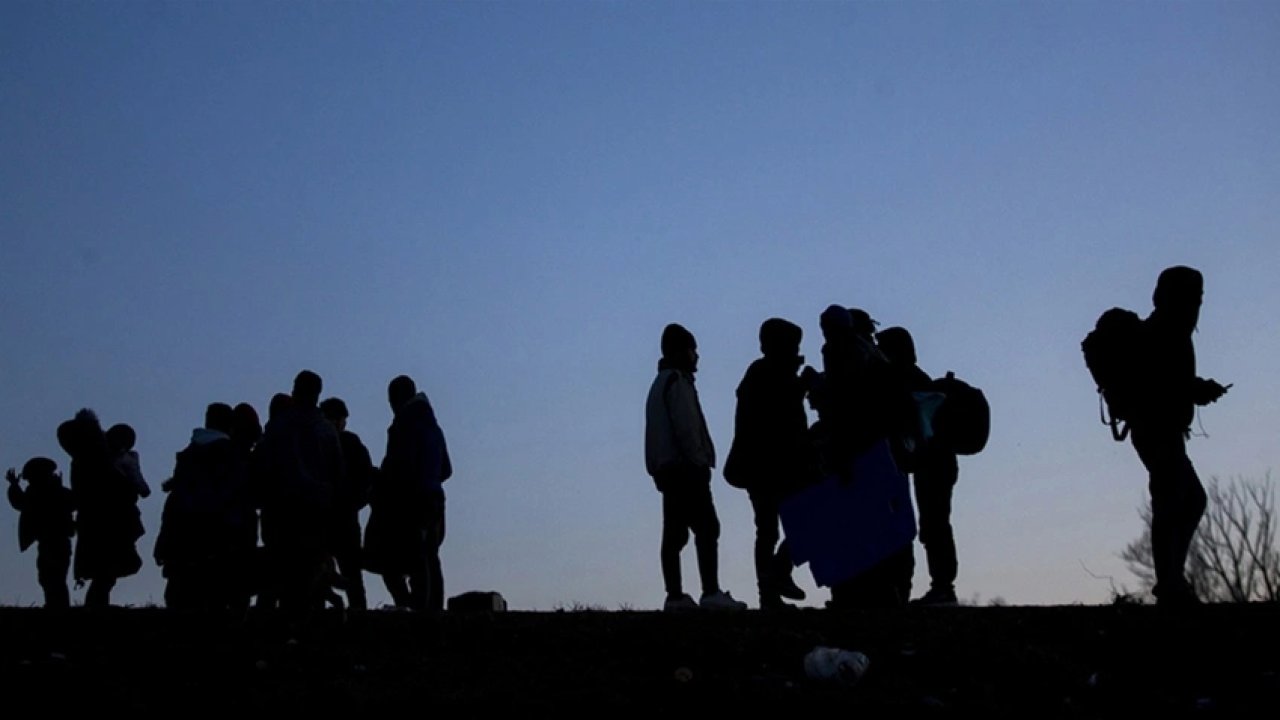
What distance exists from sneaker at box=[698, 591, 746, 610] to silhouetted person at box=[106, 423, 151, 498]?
4.89 metres

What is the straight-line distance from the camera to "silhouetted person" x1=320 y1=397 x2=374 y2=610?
14.2 m

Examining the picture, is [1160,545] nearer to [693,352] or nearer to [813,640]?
[813,640]

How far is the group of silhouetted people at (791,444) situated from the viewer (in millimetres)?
11609

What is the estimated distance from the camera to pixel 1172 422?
11.0 meters

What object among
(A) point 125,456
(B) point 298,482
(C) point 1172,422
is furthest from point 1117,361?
(A) point 125,456

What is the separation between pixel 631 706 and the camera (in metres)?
8.28

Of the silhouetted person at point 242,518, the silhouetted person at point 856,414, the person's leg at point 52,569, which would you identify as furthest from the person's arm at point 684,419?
the person's leg at point 52,569

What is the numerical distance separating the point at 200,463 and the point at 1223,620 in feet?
24.2

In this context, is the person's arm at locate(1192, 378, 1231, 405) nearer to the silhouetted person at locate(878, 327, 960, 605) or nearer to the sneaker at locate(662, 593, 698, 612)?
the silhouetted person at locate(878, 327, 960, 605)

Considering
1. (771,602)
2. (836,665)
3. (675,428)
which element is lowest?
(836,665)

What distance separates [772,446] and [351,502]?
12.6 ft

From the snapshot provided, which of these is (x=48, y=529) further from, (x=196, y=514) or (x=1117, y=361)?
(x=1117, y=361)

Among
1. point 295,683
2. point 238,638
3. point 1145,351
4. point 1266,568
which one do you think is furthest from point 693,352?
point 1266,568

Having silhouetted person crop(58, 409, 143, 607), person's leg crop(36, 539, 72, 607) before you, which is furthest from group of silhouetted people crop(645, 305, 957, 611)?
person's leg crop(36, 539, 72, 607)
